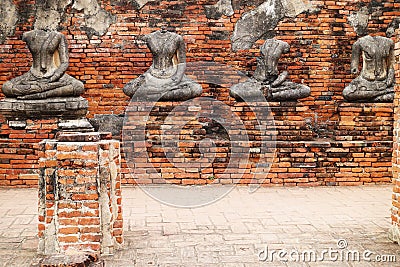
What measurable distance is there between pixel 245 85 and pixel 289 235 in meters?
3.99

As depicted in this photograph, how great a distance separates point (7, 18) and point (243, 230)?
6.52m

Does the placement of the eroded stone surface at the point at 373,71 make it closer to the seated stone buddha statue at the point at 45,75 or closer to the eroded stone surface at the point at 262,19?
the eroded stone surface at the point at 262,19

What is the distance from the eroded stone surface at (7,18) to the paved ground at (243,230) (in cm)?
365

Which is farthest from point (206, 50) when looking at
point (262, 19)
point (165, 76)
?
point (165, 76)

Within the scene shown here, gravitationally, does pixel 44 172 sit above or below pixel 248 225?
above

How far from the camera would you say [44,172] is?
4.03 meters

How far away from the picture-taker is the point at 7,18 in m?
9.28

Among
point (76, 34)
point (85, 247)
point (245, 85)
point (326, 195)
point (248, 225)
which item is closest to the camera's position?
point (85, 247)

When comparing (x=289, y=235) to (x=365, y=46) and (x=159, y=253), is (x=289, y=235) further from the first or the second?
(x=365, y=46)

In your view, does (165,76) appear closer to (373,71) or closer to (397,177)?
(373,71)

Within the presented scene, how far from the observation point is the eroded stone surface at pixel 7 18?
9.27m

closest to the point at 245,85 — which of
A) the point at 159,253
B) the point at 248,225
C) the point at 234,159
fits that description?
the point at 234,159

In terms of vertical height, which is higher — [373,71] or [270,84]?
[373,71]

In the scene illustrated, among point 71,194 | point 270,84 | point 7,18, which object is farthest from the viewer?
point 7,18
